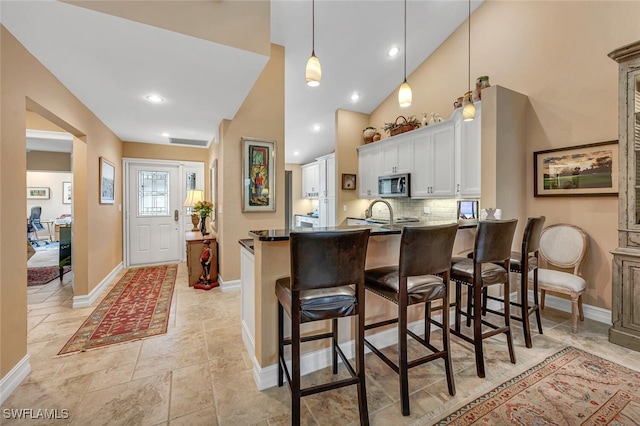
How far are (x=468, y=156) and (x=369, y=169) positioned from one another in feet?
6.79

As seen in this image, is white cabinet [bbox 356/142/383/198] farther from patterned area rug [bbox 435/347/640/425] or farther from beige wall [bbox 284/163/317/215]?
patterned area rug [bbox 435/347/640/425]

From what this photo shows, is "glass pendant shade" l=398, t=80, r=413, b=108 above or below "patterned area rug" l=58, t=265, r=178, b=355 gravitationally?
above

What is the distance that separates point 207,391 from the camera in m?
1.80

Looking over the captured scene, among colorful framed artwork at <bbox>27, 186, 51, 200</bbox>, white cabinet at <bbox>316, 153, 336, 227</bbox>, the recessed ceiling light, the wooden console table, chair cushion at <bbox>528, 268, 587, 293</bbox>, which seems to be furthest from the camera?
colorful framed artwork at <bbox>27, 186, 51, 200</bbox>

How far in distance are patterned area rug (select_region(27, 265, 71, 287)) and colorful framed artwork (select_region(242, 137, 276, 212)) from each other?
3.48 metres

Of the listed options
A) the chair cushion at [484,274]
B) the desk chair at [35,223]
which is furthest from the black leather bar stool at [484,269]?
the desk chair at [35,223]

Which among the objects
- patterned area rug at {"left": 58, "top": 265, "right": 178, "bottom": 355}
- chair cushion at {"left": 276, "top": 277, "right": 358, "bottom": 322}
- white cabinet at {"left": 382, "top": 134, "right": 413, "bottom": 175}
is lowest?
patterned area rug at {"left": 58, "top": 265, "right": 178, "bottom": 355}

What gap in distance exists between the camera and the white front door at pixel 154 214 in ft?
16.8

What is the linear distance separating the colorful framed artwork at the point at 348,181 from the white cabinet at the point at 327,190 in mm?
271

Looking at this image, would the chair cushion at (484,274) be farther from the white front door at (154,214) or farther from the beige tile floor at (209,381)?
the white front door at (154,214)

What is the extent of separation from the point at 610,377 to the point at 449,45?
4.47 m

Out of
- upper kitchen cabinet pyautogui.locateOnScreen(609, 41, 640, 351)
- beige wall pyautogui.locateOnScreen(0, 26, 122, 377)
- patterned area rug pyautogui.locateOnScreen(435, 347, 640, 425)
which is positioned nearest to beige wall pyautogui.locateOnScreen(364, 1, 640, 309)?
upper kitchen cabinet pyautogui.locateOnScreen(609, 41, 640, 351)

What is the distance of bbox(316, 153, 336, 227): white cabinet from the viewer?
5816 mm

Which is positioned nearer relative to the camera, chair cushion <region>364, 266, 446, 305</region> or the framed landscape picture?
chair cushion <region>364, 266, 446, 305</region>
